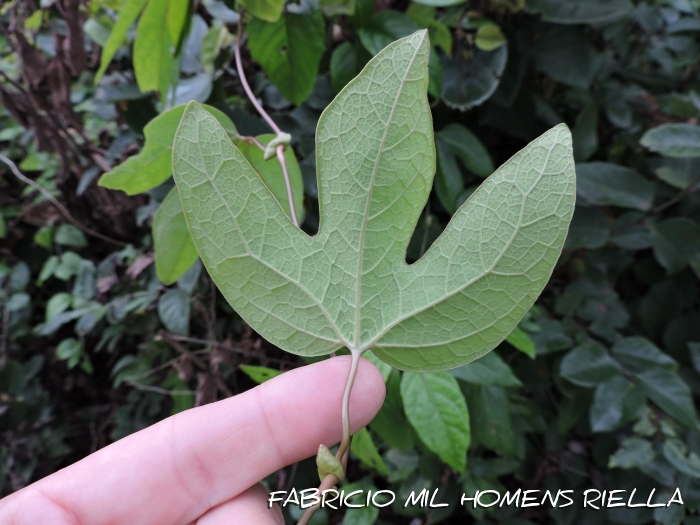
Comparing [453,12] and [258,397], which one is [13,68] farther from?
[258,397]

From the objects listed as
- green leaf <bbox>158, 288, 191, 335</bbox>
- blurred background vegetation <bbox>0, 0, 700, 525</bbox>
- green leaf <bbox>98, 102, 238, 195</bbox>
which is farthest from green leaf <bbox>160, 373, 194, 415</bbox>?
green leaf <bbox>98, 102, 238, 195</bbox>

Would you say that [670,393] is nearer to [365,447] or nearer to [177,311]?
[365,447]

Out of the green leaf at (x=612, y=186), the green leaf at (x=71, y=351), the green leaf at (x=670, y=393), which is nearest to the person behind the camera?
the green leaf at (x=670, y=393)

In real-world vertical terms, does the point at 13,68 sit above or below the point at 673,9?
above

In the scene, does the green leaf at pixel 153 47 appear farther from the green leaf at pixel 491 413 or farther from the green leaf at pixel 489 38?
the green leaf at pixel 491 413

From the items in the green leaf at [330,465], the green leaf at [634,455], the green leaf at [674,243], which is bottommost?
the green leaf at [634,455]

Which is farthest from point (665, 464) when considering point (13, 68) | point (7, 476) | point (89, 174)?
point (13, 68)

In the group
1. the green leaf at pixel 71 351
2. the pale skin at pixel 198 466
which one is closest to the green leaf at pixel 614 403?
the pale skin at pixel 198 466

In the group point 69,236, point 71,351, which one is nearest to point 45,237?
point 69,236
